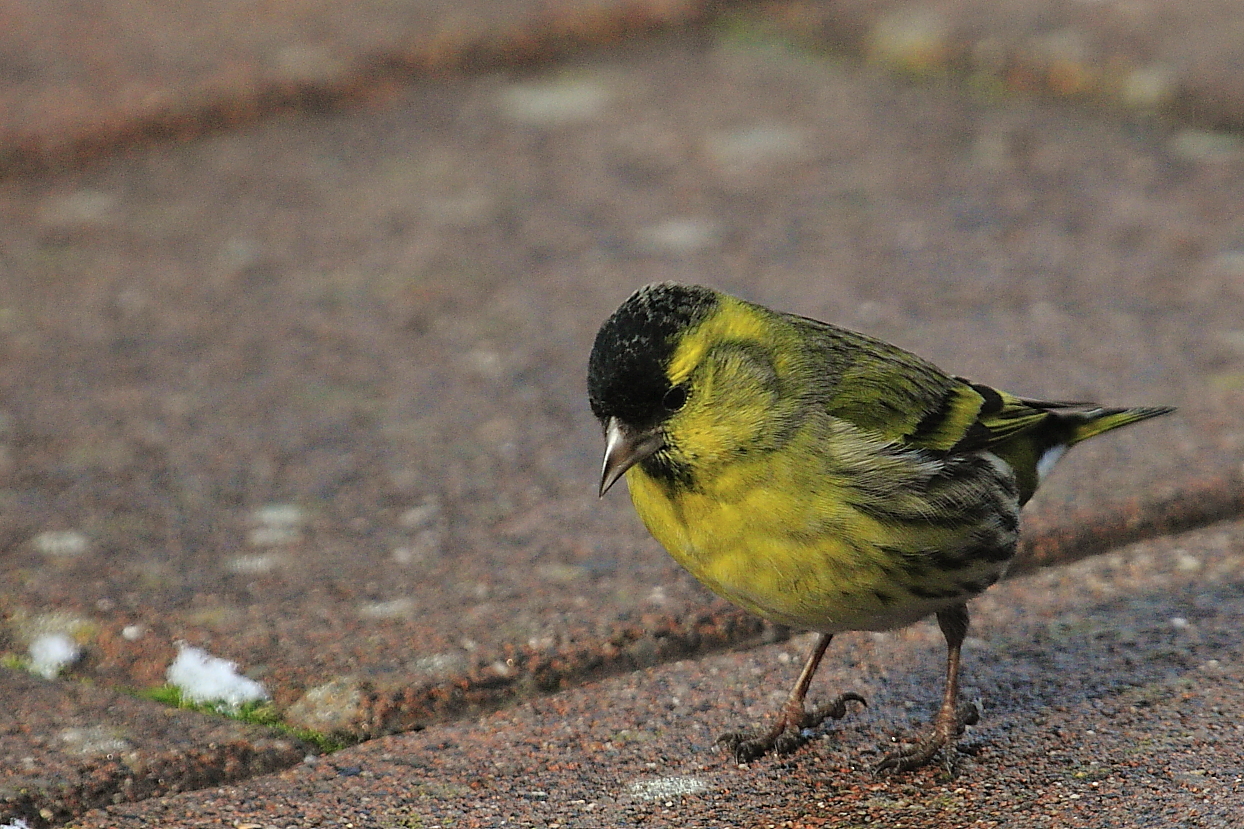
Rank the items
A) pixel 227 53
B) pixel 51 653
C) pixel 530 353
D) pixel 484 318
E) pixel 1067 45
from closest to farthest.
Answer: pixel 51 653 → pixel 530 353 → pixel 484 318 → pixel 1067 45 → pixel 227 53

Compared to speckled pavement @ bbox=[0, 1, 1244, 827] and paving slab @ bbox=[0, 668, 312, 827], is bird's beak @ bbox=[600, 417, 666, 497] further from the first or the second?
paving slab @ bbox=[0, 668, 312, 827]

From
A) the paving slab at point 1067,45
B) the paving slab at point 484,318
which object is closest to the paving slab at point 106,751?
the paving slab at point 484,318

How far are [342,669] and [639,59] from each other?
3.15 metres

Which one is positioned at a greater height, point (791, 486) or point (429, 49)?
point (429, 49)

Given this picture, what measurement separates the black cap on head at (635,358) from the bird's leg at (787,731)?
19.9 inches

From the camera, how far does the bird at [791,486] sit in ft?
9.12

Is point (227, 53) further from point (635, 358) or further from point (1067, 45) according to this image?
point (635, 358)

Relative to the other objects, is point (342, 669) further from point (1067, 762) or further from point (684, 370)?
point (1067, 762)

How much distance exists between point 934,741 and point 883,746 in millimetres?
116

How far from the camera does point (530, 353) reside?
13.7 feet

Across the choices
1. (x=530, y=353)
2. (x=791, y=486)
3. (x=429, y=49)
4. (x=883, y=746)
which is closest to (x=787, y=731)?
(x=883, y=746)

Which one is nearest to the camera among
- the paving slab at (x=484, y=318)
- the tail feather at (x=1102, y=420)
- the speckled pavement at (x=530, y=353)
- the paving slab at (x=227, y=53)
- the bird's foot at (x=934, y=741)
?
the bird's foot at (x=934, y=741)

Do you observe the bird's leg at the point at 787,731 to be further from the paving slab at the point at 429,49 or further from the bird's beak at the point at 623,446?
the paving slab at the point at 429,49

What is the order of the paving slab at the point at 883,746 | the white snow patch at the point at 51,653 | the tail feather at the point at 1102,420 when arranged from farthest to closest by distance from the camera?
1. the tail feather at the point at 1102,420
2. the white snow patch at the point at 51,653
3. the paving slab at the point at 883,746
